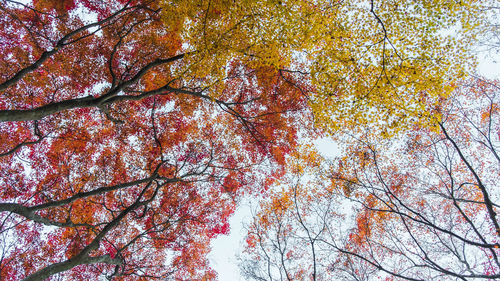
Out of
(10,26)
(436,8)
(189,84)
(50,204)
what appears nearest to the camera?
(436,8)

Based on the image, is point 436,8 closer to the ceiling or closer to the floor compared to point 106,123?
closer to the floor

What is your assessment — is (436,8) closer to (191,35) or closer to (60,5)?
(191,35)

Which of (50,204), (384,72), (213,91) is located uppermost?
(213,91)

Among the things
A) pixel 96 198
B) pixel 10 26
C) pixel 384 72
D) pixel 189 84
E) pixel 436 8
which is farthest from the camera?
pixel 96 198

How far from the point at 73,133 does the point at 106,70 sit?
11.9ft

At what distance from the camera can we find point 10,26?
1026cm

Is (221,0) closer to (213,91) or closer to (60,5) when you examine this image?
(213,91)

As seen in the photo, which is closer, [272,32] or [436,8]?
[436,8]

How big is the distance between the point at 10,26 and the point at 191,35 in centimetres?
1090

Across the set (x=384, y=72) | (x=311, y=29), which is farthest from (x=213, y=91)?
(x=384, y=72)

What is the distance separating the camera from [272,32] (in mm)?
6148

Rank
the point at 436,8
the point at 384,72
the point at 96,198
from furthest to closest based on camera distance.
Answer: the point at 96,198 → the point at 384,72 → the point at 436,8

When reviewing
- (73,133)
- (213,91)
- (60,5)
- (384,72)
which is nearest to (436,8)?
(384,72)

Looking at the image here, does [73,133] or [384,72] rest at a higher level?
[73,133]
